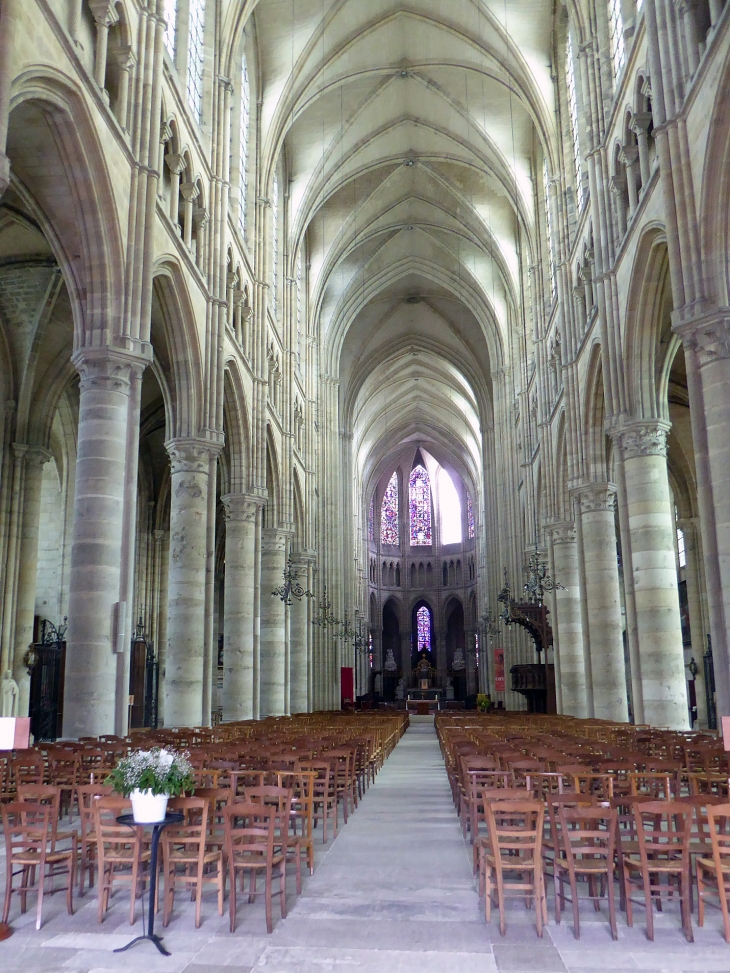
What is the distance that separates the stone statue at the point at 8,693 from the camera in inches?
826

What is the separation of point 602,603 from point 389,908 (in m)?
17.0

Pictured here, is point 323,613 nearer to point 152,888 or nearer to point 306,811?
point 306,811

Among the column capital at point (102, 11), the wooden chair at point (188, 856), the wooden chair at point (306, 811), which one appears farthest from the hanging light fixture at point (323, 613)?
the wooden chair at point (188, 856)

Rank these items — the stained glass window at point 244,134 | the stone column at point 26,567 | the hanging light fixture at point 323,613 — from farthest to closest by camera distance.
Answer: the hanging light fixture at point 323,613, the stained glass window at point 244,134, the stone column at point 26,567

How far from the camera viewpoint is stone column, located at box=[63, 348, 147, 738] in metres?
12.4

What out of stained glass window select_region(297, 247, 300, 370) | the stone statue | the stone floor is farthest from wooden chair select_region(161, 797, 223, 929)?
stained glass window select_region(297, 247, 300, 370)

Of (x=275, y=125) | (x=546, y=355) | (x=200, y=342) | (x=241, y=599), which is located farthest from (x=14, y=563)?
(x=546, y=355)

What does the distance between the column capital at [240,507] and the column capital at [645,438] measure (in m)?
10.9

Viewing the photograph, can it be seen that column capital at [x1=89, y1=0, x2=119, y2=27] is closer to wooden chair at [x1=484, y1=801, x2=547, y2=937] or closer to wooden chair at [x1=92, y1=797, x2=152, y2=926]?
wooden chair at [x1=92, y1=797, x2=152, y2=926]

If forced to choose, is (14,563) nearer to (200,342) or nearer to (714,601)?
(200,342)

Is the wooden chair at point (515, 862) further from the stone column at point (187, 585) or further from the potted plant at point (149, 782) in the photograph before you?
the stone column at point (187, 585)

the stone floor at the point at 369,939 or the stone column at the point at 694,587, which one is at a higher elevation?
the stone column at the point at 694,587

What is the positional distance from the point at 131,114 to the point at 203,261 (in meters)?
5.49

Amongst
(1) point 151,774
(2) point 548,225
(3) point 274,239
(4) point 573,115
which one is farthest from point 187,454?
(2) point 548,225
